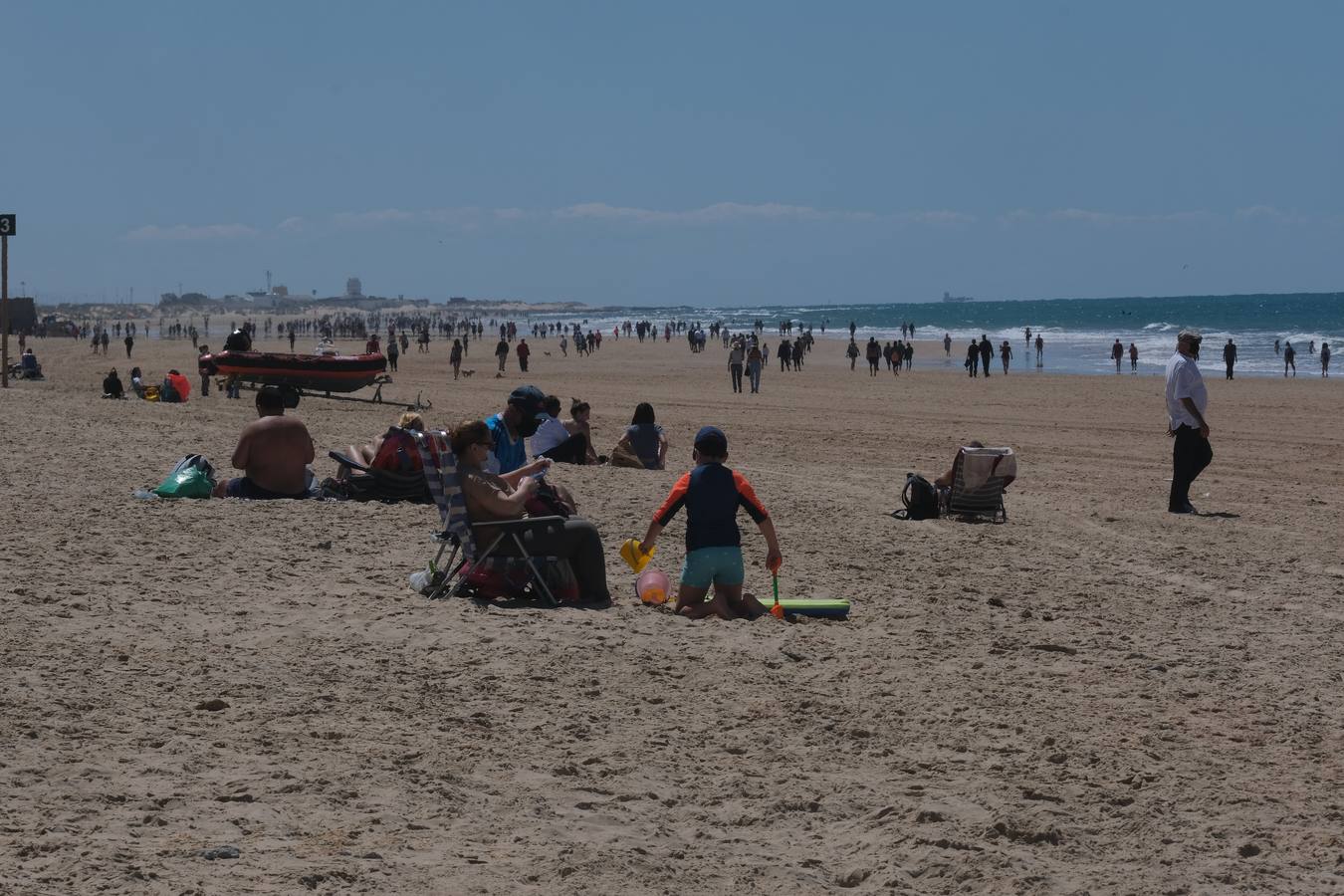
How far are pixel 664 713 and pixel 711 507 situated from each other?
1.83 metres

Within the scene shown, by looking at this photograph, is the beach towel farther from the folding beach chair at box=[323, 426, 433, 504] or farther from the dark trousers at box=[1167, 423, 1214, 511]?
the folding beach chair at box=[323, 426, 433, 504]

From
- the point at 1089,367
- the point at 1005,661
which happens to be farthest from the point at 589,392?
the point at 1005,661

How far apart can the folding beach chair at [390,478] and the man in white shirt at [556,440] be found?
1625mm

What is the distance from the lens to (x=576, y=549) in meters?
7.39

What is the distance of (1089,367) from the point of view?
1853 inches

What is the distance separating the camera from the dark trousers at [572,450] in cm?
1335

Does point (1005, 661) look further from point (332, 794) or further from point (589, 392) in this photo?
point (589, 392)

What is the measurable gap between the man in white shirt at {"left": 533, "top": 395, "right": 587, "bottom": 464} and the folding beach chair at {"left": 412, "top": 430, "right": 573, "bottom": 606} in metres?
4.46

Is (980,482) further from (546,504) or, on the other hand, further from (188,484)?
(188,484)

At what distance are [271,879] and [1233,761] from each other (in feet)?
11.2

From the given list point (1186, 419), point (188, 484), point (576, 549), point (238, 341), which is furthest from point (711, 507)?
point (238, 341)

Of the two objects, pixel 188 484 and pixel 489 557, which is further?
pixel 188 484

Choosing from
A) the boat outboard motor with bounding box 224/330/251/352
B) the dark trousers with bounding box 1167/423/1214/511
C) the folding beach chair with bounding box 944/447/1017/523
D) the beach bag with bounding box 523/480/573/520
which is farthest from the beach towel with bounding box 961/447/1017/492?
the boat outboard motor with bounding box 224/330/251/352

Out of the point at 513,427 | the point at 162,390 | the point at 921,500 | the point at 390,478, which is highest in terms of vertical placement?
the point at 513,427
